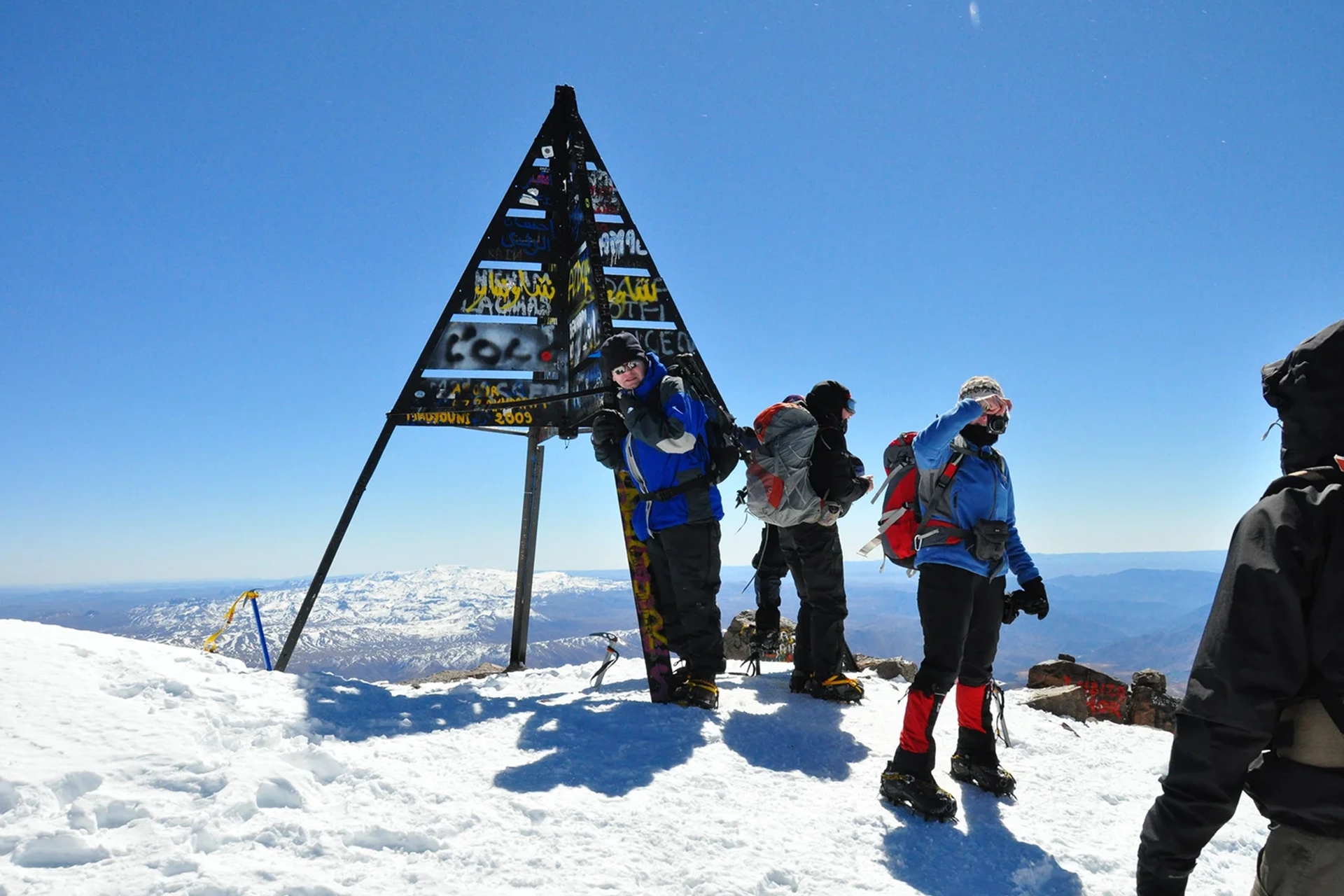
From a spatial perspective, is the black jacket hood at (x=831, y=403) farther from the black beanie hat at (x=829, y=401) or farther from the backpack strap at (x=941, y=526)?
the backpack strap at (x=941, y=526)

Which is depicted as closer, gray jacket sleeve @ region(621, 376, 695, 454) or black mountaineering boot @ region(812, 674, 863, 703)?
gray jacket sleeve @ region(621, 376, 695, 454)

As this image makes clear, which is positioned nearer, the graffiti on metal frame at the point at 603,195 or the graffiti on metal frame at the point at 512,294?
the graffiti on metal frame at the point at 512,294

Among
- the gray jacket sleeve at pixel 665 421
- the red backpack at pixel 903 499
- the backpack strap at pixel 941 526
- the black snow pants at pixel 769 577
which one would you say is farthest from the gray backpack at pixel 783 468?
the backpack strap at pixel 941 526

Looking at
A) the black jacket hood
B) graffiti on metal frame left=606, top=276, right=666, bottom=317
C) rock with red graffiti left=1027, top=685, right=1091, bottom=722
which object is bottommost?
rock with red graffiti left=1027, top=685, right=1091, bottom=722

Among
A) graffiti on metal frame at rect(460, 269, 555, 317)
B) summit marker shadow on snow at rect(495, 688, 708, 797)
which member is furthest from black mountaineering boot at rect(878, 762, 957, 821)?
graffiti on metal frame at rect(460, 269, 555, 317)

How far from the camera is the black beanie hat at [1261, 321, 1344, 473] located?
163 cm

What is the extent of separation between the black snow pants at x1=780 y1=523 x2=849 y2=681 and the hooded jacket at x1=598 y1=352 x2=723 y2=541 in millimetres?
872

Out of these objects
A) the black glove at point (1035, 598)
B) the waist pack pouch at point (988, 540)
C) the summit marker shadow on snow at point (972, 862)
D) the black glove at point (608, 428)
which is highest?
the black glove at point (608, 428)

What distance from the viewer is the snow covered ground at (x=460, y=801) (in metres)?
2.35

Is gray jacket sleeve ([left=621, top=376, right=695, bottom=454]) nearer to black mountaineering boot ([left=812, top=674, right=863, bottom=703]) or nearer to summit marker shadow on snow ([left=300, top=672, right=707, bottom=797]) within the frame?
summit marker shadow on snow ([left=300, top=672, right=707, bottom=797])

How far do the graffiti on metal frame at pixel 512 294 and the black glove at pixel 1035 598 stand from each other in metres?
5.83

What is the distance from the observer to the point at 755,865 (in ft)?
9.07

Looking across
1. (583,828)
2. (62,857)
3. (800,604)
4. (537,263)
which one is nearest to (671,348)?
(537,263)

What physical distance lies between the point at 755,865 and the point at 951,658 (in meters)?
1.68
